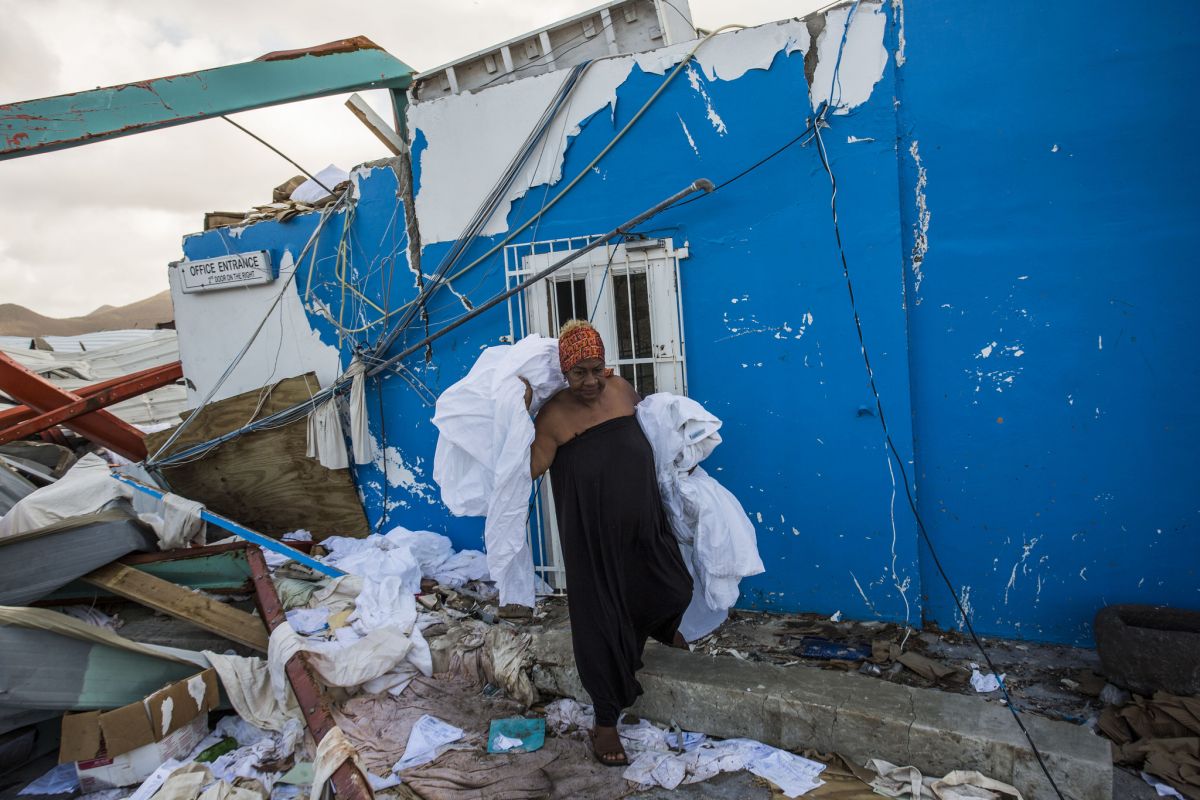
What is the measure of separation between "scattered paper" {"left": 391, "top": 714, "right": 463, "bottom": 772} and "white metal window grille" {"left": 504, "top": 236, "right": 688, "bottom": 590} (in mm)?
1318

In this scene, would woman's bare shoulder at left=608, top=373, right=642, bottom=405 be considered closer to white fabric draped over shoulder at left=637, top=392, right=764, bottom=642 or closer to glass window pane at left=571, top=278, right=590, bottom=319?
white fabric draped over shoulder at left=637, top=392, right=764, bottom=642

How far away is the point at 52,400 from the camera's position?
650 cm

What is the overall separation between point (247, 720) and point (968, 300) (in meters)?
4.13

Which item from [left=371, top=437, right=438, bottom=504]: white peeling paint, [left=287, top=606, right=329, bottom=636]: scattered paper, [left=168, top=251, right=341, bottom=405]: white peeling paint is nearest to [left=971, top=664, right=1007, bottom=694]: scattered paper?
[left=287, top=606, right=329, bottom=636]: scattered paper

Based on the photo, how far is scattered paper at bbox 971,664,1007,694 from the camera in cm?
338

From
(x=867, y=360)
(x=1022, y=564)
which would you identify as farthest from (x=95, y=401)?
(x=1022, y=564)

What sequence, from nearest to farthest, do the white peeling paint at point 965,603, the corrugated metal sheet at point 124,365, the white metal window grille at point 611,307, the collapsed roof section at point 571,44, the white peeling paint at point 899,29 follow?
the white peeling paint at point 899,29 → the white peeling paint at point 965,603 → the white metal window grille at point 611,307 → the collapsed roof section at point 571,44 → the corrugated metal sheet at point 124,365

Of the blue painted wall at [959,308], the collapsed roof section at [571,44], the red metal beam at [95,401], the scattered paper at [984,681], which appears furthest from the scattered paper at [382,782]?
the red metal beam at [95,401]

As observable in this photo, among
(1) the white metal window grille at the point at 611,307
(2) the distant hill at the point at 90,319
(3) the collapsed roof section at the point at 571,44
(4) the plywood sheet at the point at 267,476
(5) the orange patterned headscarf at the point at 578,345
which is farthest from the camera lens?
(2) the distant hill at the point at 90,319

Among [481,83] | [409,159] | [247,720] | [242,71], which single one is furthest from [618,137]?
[247,720]

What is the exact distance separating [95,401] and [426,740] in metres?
4.89

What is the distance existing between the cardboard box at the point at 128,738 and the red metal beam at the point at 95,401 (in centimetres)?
360

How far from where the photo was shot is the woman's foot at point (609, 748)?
3.04 metres

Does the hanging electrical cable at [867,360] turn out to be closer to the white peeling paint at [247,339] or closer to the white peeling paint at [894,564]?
the white peeling paint at [894,564]
